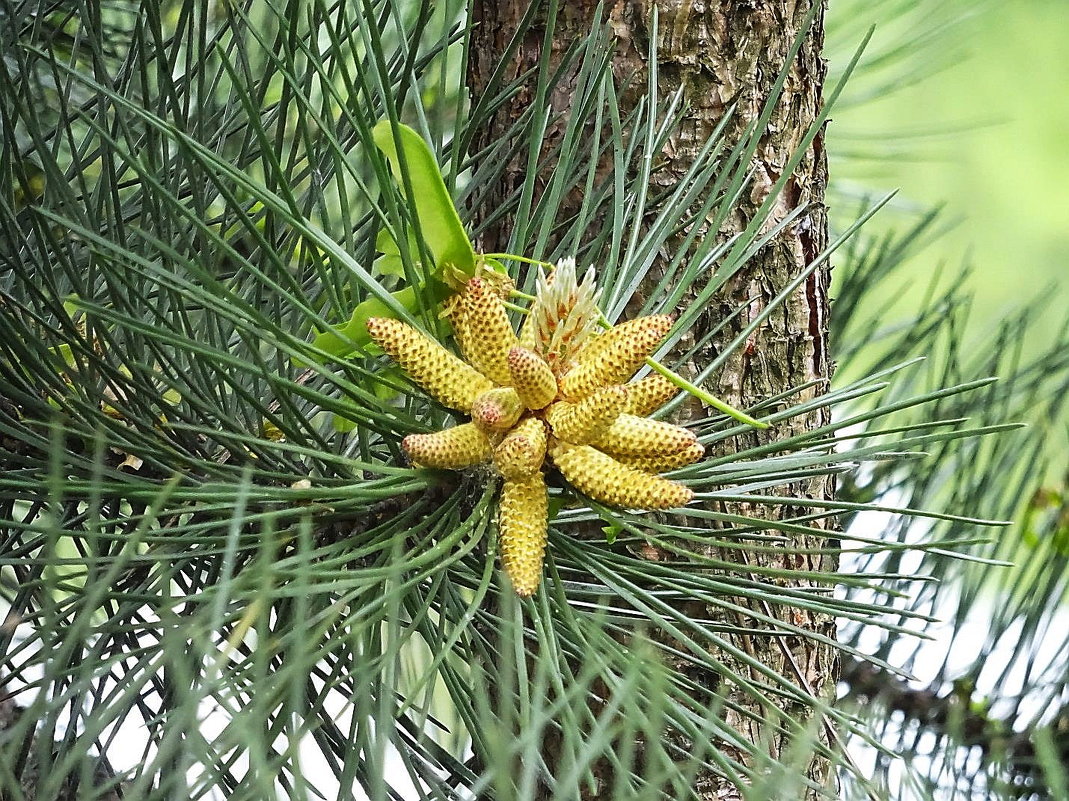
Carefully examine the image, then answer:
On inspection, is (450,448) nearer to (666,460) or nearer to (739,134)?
(666,460)

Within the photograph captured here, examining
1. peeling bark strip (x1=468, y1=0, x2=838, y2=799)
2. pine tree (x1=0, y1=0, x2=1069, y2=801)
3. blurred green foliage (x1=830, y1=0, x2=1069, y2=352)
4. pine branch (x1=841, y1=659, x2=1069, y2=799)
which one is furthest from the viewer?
blurred green foliage (x1=830, y1=0, x2=1069, y2=352)

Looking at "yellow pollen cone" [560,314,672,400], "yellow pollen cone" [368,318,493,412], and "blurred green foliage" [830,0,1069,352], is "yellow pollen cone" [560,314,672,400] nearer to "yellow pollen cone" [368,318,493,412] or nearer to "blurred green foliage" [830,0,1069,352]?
"yellow pollen cone" [368,318,493,412]

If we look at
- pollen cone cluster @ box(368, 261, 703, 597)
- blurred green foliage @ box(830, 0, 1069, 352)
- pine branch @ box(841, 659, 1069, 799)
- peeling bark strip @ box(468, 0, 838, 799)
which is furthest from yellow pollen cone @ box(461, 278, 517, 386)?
blurred green foliage @ box(830, 0, 1069, 352)

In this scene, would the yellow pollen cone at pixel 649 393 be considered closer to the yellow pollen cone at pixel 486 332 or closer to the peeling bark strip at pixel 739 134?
the yellow pollen cone at pixel 486 332

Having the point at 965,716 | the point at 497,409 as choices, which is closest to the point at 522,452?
the point at 497,409

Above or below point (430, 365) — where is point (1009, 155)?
above

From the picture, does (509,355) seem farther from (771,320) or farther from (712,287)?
(771,320)
